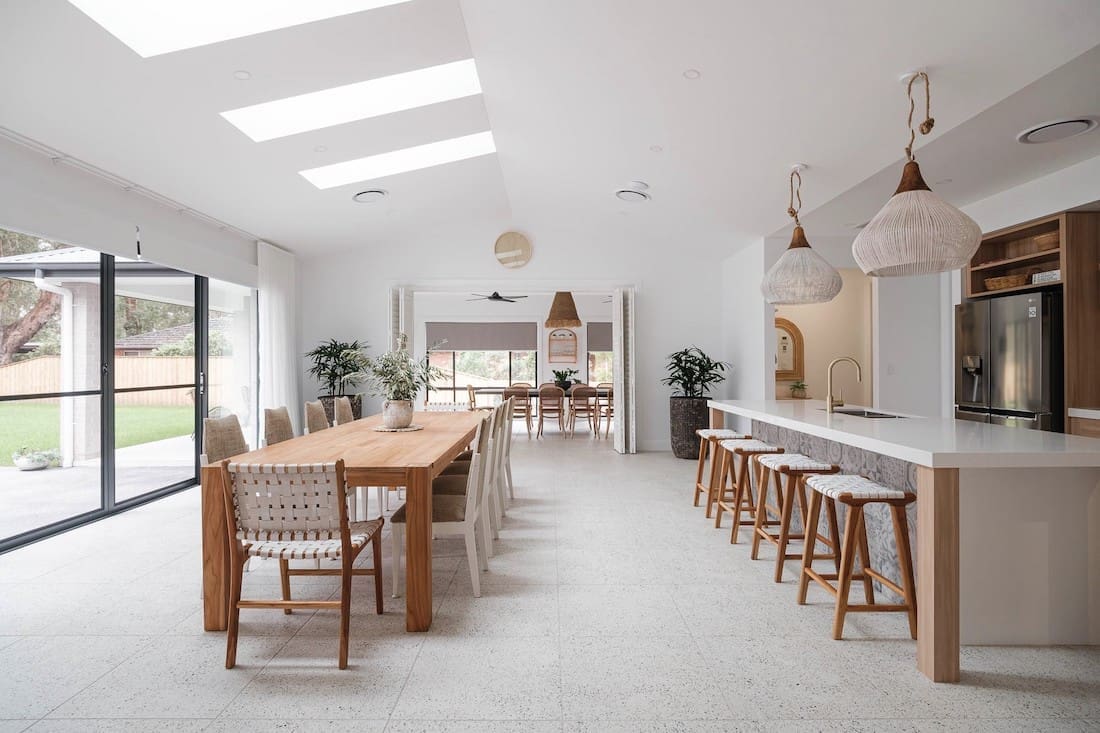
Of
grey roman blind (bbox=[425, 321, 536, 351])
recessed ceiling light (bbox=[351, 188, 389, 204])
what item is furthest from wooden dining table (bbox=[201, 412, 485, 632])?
grey roman blind (bbox=[425, 321, 536, 351])

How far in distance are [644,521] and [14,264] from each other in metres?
4.31

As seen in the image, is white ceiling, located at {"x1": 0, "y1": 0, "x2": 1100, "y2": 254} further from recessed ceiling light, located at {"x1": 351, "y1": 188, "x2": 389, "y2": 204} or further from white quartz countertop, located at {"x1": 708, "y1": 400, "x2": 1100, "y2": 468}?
white quartz countertop, located at {"x1": 708, "y1": 400, "x2": 1100, "y2": 468}

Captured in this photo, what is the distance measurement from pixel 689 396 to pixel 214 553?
560 centimetres

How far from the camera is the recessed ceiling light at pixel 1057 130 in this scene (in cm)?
354

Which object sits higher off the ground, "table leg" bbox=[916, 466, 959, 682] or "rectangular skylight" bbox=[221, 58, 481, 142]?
"rectangular skylight" bbox=[221, 58, 481, 142]

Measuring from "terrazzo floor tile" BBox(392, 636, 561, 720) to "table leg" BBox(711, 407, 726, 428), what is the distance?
3.02 meters

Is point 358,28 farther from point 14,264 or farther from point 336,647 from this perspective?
point 336,647

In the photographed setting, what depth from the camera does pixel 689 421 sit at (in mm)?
7059

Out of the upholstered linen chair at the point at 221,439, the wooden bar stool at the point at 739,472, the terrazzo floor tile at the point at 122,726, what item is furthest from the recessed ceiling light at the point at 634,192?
the terrazzo floor tile at the point at 122,726

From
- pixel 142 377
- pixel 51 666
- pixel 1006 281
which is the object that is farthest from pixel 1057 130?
pixel 142 377

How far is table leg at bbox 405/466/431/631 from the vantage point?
251 centimetres

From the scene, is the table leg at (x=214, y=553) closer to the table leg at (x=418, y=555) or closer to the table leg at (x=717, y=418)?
the table leg at (x=418, y=555)

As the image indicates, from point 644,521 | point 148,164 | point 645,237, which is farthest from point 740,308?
point 148,164

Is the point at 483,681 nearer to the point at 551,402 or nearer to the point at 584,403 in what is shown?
the point at 551,402
